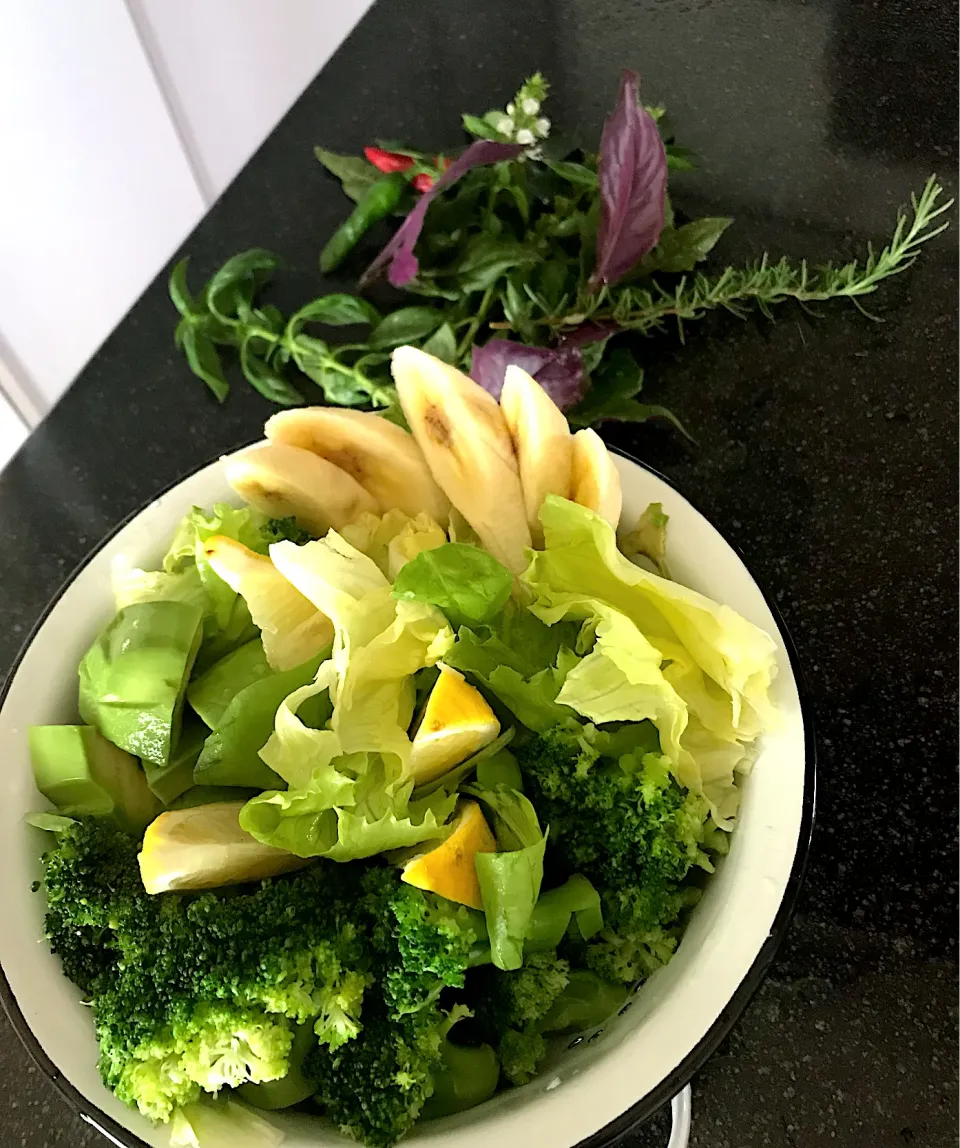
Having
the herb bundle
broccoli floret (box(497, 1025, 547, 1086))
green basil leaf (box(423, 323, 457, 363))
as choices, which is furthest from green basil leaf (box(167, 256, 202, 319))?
broccoli floret (box(497, 1025, 547, 1086))

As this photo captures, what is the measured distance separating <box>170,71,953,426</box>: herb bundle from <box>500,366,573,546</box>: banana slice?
6.5 inches

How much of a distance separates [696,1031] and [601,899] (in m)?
0.08

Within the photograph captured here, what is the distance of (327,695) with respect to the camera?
A: 0.52m

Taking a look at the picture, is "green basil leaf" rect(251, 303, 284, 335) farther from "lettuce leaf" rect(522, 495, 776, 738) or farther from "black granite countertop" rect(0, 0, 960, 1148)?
"lettuce leaf" rect(522, 495, 776, 738)

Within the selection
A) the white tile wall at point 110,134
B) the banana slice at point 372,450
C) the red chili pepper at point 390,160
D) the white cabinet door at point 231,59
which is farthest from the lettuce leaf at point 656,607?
the white cabinet door at point 231,59

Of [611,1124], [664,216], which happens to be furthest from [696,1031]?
[664,216]

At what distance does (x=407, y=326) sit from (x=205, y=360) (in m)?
0.18

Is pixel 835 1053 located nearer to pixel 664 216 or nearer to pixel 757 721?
pixel 757 721

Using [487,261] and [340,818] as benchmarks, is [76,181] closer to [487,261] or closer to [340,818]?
[487,261]

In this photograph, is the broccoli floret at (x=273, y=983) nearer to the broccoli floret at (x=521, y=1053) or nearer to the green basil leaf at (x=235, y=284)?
the broccoli floret at (x=521, y=1053)

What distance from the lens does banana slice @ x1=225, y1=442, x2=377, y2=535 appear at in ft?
1.89

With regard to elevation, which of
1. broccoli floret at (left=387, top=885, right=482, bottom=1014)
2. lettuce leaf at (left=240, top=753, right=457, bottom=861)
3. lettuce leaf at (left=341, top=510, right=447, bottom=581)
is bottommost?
broccoli floret at (left=387, top=885, right=482, bottom=1014)

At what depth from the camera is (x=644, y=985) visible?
1.63 feet

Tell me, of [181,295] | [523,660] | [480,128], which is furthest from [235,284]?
[523,660]
